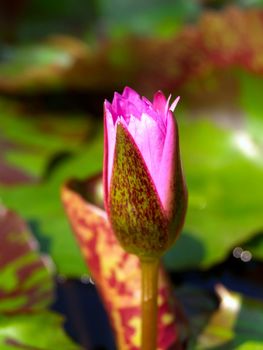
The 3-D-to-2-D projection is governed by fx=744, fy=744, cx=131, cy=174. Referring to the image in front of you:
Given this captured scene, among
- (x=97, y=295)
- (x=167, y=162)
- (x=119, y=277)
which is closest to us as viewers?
(x=167, y=162)

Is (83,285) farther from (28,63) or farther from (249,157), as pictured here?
(28,63)

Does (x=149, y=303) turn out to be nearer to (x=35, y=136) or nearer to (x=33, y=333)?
(x=33, y=333)

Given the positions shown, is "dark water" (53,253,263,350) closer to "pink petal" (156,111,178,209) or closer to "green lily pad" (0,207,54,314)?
"green lily pad" (0,207,54,314)

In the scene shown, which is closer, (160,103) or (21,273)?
(160,103)

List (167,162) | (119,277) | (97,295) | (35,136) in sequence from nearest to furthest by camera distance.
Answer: (167,162)
(119,277)
(97,295)
(35,136)

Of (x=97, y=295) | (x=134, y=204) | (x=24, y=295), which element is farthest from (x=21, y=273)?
(x=134, y=204)

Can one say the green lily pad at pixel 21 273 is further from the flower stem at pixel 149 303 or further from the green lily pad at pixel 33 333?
the flower stem at pixel 149 303
